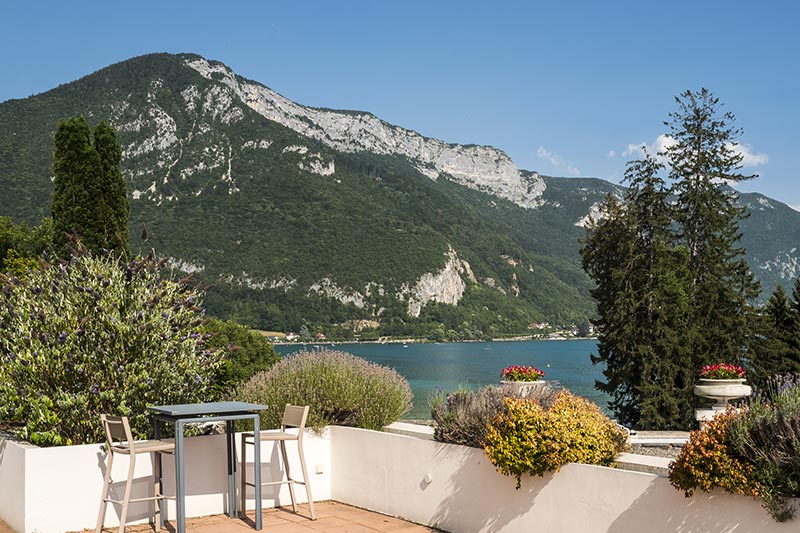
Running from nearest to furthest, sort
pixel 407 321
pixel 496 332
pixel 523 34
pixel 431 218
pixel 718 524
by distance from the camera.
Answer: pixel 718 524
pixel 523 34
pixel 407 321
pixel 496 332
pixel 431 218

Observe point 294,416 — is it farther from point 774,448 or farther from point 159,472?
point 774,448

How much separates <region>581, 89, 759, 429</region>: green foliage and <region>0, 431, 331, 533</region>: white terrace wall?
48.7 feet

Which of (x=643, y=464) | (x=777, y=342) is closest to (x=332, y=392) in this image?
(x=643, y=464)

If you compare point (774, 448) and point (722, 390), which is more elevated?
point (774, 448)

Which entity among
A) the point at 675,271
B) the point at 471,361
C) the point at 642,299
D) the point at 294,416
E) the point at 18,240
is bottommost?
the point at 471,361

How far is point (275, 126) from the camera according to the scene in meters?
122

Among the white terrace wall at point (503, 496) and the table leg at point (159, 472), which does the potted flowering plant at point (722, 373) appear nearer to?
the white terrace wall at point (503, 496)

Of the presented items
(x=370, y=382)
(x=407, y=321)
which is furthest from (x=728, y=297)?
(x=407, y=321)

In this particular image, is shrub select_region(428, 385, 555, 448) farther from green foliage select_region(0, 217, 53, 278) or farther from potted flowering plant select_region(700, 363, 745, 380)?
green foliage select_region(0, 217, 53, 278)

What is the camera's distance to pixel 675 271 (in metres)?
21.9

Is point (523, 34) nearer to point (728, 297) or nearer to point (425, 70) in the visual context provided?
point (425, 70)

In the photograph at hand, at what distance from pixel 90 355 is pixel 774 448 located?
5606 millimetres

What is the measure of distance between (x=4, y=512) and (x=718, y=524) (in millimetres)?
5691

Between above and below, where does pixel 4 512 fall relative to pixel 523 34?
below
